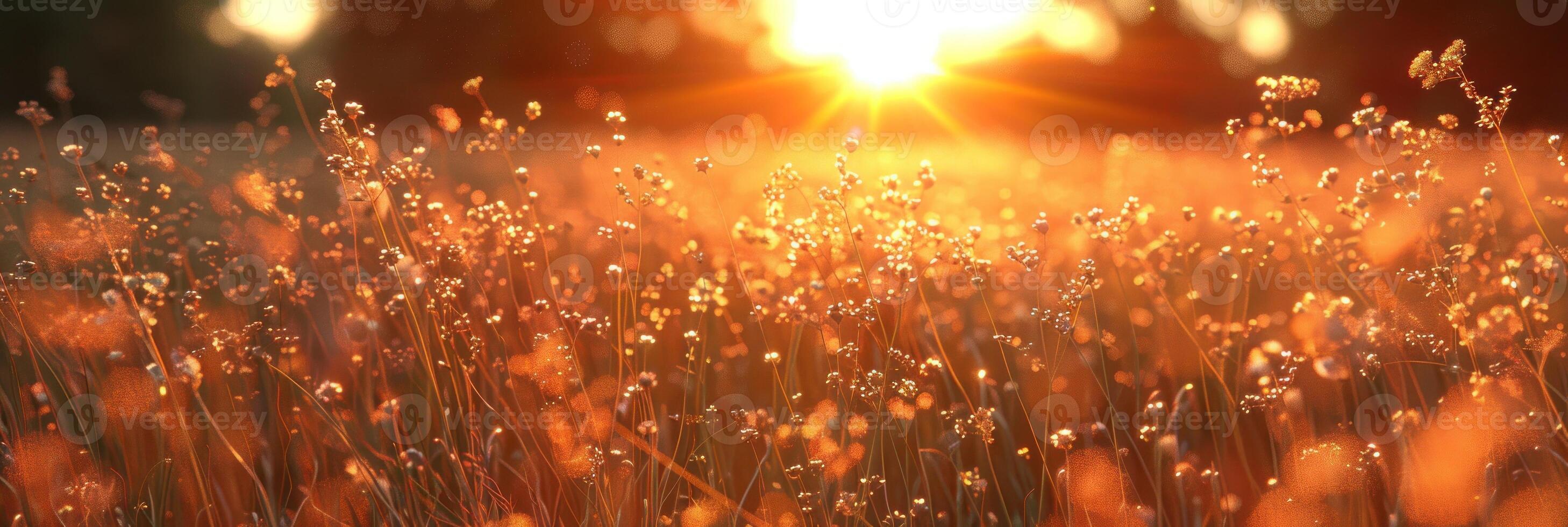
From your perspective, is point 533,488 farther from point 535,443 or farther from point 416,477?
point 416,477

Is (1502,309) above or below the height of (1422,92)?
below

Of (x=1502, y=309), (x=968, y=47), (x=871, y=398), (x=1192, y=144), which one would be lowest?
(x=1502, y=309)

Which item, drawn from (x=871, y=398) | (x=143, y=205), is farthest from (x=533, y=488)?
(x=143, y=205)

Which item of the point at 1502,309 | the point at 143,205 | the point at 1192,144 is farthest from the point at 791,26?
the point at 1502,309

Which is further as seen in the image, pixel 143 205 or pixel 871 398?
pixel 143 205

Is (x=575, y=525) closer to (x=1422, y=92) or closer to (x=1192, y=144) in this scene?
(x=1192, y=144)

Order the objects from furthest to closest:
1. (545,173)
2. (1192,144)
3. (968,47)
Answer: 1. (968,47)
2. (1192,144)
3. (545,173)

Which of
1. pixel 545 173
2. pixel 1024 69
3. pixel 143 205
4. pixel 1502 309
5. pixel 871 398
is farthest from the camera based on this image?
pixel 1024 69
